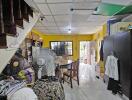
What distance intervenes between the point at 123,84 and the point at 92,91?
1215mm

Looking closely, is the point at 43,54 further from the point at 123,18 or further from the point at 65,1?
the point at 123,18

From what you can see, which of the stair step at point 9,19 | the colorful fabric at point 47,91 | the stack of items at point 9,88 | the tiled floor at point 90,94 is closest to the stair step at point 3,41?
the stair step at point 9,19

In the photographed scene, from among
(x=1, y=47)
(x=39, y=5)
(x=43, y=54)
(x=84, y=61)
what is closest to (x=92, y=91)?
(x=43, y=54)

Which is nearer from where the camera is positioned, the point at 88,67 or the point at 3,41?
the point at 3,41

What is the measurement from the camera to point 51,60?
4719 mm

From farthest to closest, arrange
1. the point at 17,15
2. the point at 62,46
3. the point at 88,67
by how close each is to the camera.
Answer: the point at 62,46 → the point at 88,67 → the point at 17,15

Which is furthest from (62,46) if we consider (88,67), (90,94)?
(90,94)

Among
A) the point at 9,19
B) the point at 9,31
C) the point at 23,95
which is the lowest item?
the point at 23,95

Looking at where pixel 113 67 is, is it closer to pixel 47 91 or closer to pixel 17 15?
pixel 47 91

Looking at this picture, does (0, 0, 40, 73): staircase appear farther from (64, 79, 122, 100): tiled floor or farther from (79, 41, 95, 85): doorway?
(79, 41, 95, 85): doorway

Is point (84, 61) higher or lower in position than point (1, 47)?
lower

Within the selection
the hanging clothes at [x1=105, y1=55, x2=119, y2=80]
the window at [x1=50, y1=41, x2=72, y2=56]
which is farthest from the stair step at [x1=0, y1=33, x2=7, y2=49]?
the window at [x1=50, y1=41, x2=72, y2=56]

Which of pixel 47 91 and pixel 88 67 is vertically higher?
pixel 47 91

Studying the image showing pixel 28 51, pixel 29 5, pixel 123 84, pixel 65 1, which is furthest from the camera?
pixel 28 51
